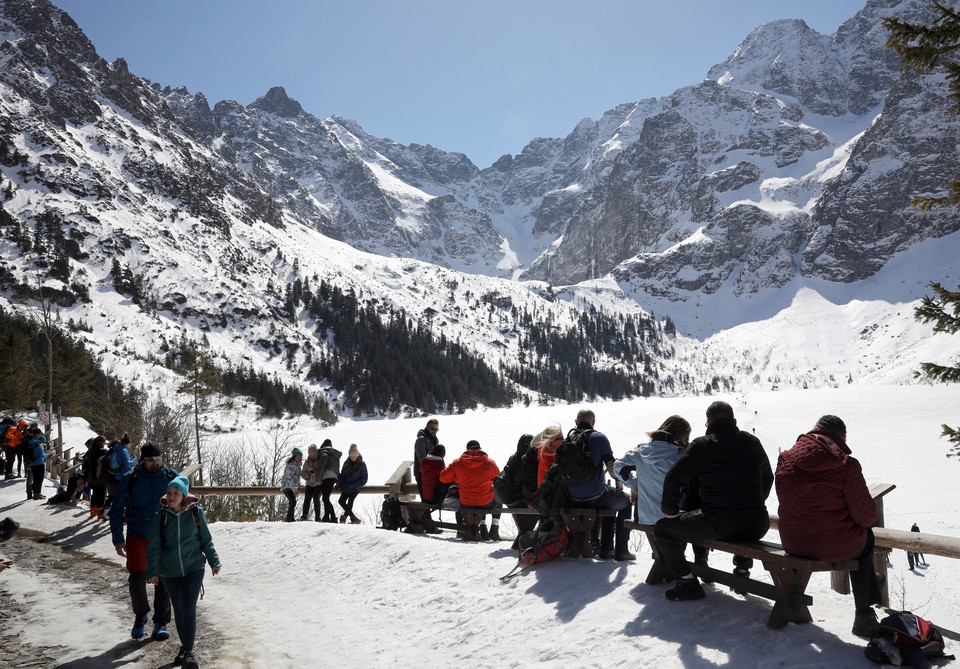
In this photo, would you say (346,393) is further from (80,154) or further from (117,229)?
(80,154)

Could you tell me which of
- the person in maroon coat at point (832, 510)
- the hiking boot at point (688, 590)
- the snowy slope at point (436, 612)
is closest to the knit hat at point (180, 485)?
the snowy slope at point (436, 612)

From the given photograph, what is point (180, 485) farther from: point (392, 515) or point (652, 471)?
point (392, 515)

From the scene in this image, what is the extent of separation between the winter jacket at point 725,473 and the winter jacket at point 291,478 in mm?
11348

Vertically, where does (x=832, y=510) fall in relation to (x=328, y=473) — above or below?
above

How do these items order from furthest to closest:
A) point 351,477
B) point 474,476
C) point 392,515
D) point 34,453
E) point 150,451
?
point 34,453 → point 351,477 → point 392,515 → point 474,476 → point 150,451

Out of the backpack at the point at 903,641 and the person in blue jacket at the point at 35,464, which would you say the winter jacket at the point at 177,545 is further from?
the person in blue jacket at the point at 35,464

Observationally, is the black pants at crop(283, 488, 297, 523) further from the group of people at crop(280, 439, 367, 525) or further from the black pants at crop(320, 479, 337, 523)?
the black pants at crop(320, 479, 337, 523)

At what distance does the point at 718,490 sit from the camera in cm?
570

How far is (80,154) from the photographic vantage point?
520 ft

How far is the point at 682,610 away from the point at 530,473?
3.72m

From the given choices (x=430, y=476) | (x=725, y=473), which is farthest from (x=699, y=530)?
(x=430, y=476)

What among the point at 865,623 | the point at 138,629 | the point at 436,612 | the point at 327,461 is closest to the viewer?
the point at 865,623

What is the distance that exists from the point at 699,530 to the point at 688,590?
0.73 metres

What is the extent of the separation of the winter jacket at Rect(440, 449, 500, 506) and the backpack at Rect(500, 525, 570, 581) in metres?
2.39
